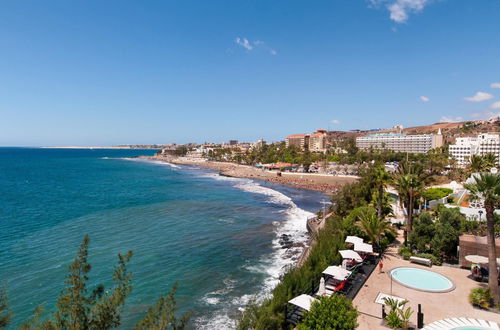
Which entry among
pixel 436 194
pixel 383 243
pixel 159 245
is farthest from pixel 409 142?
pixel 159 245

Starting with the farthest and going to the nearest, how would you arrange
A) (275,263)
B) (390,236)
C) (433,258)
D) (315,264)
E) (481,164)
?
1. (481,164)
2. (275,263)
3. (390,236)
4. (433,258)
5. (315,264)

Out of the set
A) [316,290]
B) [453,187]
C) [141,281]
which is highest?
[453,187]

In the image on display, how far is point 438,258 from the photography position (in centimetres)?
1727

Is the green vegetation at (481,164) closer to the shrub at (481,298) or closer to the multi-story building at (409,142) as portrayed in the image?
the shrub at (481,298)

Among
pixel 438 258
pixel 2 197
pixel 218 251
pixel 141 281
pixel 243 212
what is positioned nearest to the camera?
pixel 438 258

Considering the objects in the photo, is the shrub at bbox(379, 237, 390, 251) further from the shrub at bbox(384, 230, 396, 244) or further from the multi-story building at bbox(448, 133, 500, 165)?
the multi-story building at bbox(448, 133, 500, 165)

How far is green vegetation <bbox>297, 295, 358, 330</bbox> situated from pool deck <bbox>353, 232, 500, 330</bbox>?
92.0 inches

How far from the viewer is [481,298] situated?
12188mm

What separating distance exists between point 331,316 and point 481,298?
812 cm

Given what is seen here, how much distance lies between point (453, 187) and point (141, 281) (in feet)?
129

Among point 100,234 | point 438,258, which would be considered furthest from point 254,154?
point 438,258

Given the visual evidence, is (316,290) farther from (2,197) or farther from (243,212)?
(2,197)

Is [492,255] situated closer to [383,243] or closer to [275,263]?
[383,243]

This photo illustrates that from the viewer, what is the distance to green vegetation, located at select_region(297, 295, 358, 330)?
891 centimetres
